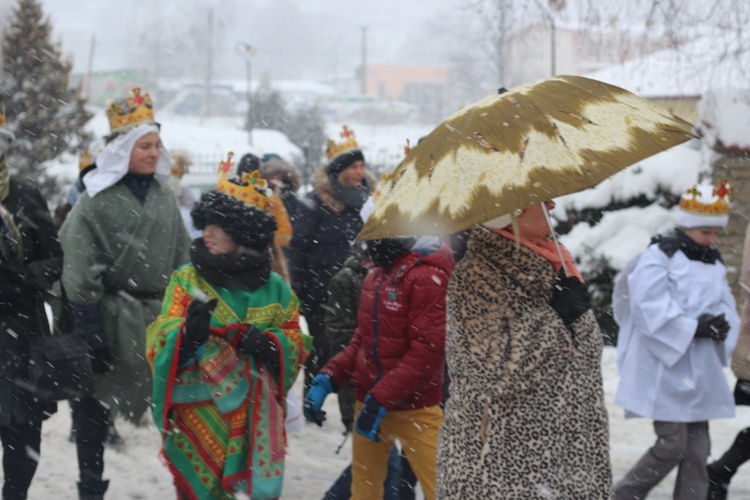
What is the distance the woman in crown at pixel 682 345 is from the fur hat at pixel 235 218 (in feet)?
6.83

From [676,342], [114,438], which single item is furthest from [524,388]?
[114,438]

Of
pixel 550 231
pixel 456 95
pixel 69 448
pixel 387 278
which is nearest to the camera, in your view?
pixel 550 231

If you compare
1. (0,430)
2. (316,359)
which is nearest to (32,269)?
(0,430)

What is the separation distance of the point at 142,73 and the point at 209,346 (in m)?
61.2

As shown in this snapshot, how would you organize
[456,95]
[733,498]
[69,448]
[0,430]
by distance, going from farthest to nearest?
[456,95] → [69,448] → [733,498] → [0,430]

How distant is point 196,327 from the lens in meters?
3.95

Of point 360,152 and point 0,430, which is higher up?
point 360,152

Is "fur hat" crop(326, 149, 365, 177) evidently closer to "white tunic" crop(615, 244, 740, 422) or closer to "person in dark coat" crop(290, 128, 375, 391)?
"person in dark coat" crop(290, 128, 375, 391)

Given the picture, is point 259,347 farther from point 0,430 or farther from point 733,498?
point 733,498

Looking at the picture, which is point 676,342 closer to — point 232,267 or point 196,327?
point 232,267

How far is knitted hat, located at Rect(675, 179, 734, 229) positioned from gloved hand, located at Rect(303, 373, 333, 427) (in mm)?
2146

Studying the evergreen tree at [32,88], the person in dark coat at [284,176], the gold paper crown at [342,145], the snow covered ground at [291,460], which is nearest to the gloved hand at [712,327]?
the snow covered ground at [291,460]

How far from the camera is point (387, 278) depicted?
4422 millimetres

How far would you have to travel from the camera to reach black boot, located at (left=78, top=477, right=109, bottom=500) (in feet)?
16.8
